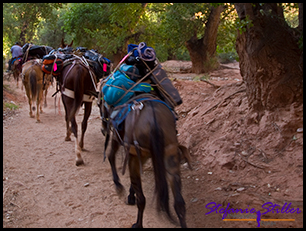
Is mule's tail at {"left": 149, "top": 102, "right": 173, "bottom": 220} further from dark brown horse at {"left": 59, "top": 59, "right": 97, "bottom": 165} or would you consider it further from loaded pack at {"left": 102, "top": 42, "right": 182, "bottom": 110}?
dark brown horse at {"left": 59, "top": 59, "right": 97, "bottom": 165}

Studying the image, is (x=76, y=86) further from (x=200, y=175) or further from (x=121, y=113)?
(x=200, y=175)

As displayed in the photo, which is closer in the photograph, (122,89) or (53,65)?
(122,89)

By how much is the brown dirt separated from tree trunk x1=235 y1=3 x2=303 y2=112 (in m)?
0.30

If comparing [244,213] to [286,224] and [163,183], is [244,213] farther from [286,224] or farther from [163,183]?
[163,183]

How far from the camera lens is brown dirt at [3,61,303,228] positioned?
10.9 ft

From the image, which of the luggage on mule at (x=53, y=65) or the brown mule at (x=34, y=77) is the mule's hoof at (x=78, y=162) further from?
the brown mule at (x=34, y=77)

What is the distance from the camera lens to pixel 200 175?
4.32 metres

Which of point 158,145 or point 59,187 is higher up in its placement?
point 158,145

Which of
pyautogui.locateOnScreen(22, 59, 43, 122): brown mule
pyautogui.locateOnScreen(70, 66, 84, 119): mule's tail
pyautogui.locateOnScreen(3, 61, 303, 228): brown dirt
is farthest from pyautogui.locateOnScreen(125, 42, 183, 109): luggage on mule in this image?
pyautogui.locateOnScreen(22, 59, 43, 122): brown mule

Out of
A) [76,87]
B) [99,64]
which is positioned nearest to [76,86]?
[76,87]

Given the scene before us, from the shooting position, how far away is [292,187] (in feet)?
10.8

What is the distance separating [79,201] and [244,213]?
2401 mm

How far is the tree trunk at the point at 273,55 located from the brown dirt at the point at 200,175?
0.30 m

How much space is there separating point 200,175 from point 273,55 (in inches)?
93.4
